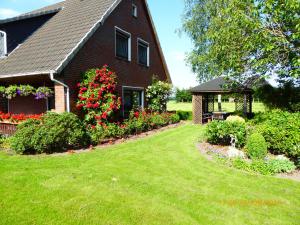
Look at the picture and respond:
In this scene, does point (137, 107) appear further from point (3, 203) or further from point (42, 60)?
point (3, 203)

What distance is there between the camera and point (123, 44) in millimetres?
15734

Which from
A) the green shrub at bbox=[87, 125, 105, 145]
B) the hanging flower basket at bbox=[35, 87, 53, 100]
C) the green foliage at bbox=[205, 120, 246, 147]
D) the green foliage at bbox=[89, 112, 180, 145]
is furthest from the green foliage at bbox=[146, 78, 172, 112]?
the hanging flower basket at bbox=[35, 87, 53, 100]

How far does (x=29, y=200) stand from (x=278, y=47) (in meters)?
9.06

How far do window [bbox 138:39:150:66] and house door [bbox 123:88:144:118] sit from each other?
2213 mm

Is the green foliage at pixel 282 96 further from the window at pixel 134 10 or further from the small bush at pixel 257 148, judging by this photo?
the window at pixel 134 10

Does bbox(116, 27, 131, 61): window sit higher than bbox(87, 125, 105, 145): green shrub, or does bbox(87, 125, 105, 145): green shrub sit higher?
bbox(116, 27, 131, 61): window

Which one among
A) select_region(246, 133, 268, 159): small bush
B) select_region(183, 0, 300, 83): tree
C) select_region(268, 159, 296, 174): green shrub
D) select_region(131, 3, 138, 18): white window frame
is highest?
select_region(131, 3, 138, 18): white window frame

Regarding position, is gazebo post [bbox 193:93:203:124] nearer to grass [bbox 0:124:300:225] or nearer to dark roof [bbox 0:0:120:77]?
dark roof [bbox 0:0:120:77]

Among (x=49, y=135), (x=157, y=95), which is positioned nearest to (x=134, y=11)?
(x=157, y=95)

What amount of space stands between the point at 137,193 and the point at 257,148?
14.7 feet

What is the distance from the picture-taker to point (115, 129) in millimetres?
11617

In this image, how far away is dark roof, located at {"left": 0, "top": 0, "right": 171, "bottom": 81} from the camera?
10953mm

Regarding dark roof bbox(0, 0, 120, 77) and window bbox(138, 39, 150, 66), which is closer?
dark roof bbox(0, 0, 120, 77)

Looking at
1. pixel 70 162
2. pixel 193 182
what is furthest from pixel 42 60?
pixel 193 182
